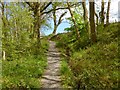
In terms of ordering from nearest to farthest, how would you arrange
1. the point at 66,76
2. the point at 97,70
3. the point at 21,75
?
the point at 97,70 → the point at 21,75 → the point at 66,76

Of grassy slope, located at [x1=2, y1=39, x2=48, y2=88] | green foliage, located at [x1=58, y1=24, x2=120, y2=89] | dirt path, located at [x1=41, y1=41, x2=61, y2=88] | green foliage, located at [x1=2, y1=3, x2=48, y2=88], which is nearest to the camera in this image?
green foliage, located at [x1=58, y1=24, x2=120, y2=89]

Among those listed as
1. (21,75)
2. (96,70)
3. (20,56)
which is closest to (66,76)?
(96,70)

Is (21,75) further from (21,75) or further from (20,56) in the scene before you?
(20,56)

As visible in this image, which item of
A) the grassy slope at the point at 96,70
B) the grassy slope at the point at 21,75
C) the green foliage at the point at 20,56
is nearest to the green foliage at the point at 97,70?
the grassy slope at the point at 96,70

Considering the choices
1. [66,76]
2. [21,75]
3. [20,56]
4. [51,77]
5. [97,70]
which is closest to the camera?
[97,70]

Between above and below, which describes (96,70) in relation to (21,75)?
above

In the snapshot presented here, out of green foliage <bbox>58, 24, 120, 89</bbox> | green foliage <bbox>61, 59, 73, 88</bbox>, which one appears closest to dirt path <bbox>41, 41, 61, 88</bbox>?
green foliage <bbox>61, 59, 73, 88</bbox>

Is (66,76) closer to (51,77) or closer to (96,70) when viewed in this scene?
(51,77)

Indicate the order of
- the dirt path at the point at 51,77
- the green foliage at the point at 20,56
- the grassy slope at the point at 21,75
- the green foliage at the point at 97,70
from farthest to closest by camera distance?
the dirt path at the point at 51,77 → the green foliage at the point at 20,56 → the grassy slope at the point at 21,75 → the green foliage at the point at 97,70

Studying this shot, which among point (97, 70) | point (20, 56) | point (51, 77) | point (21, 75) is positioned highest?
point (20, 56)

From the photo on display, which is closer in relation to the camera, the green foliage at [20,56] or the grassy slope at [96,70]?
the grassy slope at [96,70]

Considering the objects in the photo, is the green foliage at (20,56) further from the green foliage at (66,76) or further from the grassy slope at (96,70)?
the grassy slope at (96,70)

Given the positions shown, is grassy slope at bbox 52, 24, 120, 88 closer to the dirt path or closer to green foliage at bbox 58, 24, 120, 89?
green foliage at bbox 58, 24, 120, 89

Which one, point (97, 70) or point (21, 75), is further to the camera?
point (21, 75)
